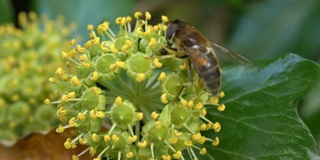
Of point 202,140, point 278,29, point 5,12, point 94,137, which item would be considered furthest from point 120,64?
point 278,29

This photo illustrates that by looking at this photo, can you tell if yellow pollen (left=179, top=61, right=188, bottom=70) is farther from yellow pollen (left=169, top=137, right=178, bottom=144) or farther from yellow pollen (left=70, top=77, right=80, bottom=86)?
yellow pollen (left=70, top=77, right=80, bottom=86)

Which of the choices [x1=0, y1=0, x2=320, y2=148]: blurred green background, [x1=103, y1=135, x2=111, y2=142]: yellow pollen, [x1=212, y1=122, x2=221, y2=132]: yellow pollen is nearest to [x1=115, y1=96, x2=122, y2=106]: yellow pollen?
[x1=103, y1=135, x2=111, y2=142]: yellow pollen

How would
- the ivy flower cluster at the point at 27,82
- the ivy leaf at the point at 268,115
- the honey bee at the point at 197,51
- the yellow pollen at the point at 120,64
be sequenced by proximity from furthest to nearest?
the ivy flower cluster at the point at 27,82, the ivy leaf at the point at 268,115, the yellow pollen at the point at 120,64, the honey bee at the point at 197,51

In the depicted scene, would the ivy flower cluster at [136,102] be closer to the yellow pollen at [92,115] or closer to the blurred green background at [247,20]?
the yellow pollen at [92,115]

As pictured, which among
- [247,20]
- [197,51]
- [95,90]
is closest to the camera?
[197,51]

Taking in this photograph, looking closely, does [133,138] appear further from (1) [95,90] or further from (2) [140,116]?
(1) [95,90]

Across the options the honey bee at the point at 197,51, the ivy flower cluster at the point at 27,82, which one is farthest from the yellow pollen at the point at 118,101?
the ivy flower cluster at the point at 27,82
